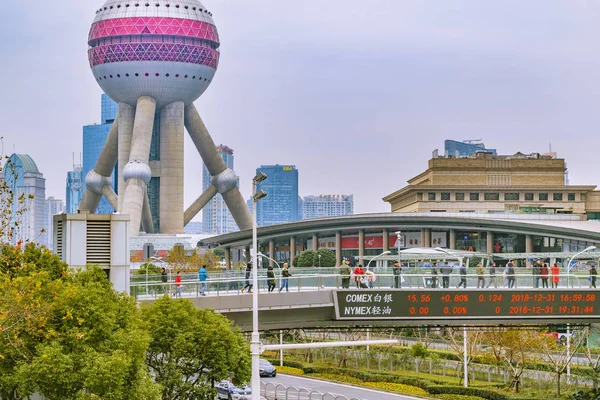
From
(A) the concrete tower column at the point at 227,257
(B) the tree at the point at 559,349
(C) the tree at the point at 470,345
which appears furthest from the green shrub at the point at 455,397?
(A) the concrete tower column at the point at 227,257

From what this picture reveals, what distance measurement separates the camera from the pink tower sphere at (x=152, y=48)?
163375 millimetres

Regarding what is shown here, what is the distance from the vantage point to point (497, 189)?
513 feet

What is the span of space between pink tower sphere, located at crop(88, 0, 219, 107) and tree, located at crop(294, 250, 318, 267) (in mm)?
40245

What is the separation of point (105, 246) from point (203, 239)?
12652 centimetres

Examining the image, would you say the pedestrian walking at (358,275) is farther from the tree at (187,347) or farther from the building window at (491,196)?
the building window at (491,196)

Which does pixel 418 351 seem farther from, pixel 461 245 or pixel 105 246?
pixel 461 245

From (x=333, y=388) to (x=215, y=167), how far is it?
113157 millimetres

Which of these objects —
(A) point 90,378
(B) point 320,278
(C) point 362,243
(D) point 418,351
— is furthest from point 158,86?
(A) point 90,378

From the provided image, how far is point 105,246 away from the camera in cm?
4088

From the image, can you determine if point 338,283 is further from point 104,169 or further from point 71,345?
point 104,169

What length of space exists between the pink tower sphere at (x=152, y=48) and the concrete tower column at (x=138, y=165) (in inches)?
119

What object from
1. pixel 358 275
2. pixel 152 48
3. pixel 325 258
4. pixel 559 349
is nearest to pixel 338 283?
pixel 358 275

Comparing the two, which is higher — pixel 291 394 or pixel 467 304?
pixel 467 304

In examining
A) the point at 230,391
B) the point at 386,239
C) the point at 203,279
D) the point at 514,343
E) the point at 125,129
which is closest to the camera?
the point at 203,279
